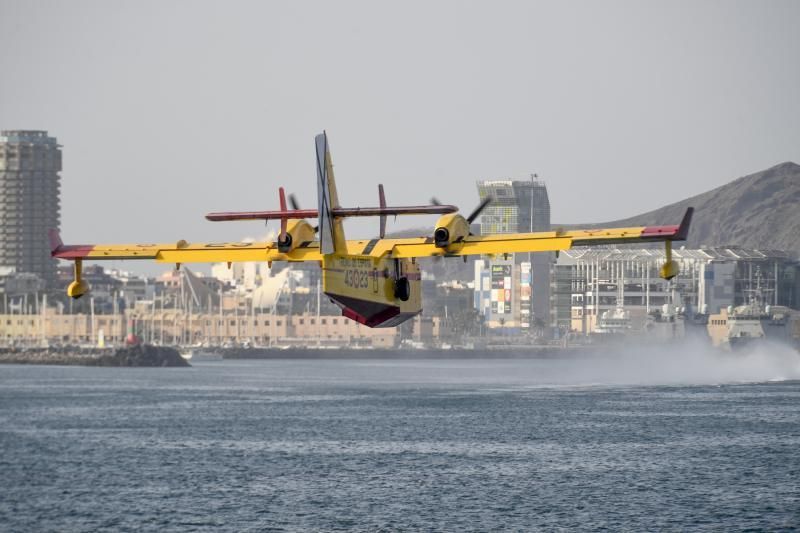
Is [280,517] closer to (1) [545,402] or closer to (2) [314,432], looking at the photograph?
(2) [314,432]

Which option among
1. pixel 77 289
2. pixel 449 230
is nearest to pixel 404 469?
pixel 449 230

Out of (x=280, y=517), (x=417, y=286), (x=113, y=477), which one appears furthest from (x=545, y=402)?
(x=417, y=286)

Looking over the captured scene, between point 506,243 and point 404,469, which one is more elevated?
point 506,243

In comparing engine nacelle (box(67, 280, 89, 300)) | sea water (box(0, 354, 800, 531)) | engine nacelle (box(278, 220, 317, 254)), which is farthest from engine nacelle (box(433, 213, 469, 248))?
sea water (box(0, 354, 800, 531))

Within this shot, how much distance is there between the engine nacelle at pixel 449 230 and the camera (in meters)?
51.8

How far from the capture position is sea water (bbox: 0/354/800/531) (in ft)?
324

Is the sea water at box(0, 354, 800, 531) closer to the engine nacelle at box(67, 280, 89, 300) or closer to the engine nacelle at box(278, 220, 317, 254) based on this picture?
the engine nacelle at box(278, 220, 317, 254)

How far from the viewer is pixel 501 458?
420ft

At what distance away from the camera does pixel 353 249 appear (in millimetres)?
51906

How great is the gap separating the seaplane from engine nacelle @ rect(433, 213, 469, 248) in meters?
0.04

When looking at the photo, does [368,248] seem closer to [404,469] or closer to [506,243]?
[506,243]

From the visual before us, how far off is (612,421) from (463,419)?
59.3 ft

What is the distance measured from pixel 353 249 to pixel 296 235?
7.31ft

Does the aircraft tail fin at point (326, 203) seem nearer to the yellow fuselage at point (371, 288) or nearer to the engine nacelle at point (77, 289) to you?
the yellow fuselage at point (371, 288)
